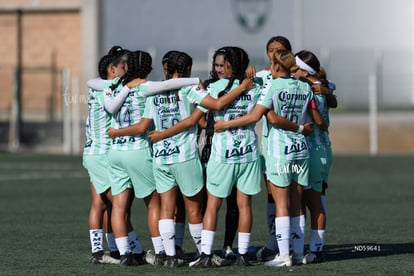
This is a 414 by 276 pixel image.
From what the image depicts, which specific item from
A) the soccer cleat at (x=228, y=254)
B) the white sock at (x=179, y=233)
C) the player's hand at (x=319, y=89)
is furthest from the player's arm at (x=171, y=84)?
the soccer cleat at (x=228, y=254)

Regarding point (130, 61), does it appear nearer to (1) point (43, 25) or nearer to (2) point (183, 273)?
(2) point (183, 273)

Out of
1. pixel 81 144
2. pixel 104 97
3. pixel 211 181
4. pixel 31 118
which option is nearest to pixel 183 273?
pixel 211 181

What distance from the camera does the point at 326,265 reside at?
33.9ft

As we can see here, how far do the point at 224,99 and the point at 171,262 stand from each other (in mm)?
1532

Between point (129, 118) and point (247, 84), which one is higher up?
point (247, 84)

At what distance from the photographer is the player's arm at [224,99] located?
33.0ft

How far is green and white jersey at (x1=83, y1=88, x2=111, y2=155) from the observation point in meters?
10.6

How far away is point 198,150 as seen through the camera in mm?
10477

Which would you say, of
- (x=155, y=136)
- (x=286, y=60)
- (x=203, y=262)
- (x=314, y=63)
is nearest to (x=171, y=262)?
(x=203, y=262)

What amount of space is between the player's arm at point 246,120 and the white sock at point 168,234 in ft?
3.14

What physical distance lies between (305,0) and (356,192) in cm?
2713

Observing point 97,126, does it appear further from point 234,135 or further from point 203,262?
point 203,262

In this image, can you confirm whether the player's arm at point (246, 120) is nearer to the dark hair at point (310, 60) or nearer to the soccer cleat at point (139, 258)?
the dark hair at point (310, 60)

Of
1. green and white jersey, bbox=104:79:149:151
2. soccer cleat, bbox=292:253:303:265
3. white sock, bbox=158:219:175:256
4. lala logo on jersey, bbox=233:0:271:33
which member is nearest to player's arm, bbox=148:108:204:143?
green and white jersey, bbox=104:79:149:151
